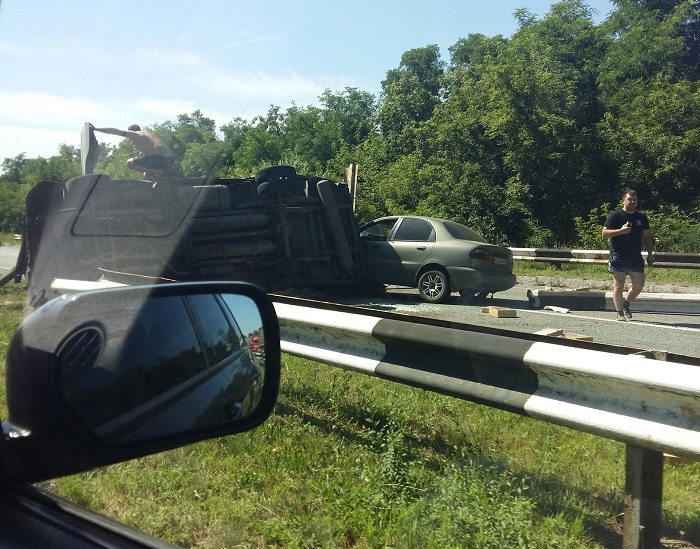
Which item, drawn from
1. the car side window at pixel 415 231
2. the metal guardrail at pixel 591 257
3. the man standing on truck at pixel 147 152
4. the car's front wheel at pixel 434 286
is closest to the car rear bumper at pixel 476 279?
the car's front wheel at pixel 434 286

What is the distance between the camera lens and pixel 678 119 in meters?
25.2

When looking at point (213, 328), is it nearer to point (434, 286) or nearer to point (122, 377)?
point (122, 377)

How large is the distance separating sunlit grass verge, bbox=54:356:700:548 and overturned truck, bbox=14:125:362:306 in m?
1.06

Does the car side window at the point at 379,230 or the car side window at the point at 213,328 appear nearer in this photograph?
the car side window at the point at 213,328

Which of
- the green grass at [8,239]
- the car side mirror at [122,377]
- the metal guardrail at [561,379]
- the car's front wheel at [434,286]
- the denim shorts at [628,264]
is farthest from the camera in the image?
the car's front wheel at [434,286]

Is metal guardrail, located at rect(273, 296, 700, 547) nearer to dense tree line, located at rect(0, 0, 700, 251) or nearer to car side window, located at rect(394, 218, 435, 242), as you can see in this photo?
car side window, located at rect(394, 218, 435, 242)

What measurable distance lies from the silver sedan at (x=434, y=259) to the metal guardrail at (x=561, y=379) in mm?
8104

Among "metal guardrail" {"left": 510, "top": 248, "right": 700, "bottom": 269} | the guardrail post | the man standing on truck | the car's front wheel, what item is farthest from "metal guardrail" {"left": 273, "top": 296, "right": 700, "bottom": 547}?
"metal guardrail" {"left": 510, "top": 248, "right": 700, "bottom": 269}

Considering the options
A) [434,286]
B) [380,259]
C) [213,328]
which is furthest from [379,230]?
[213,328]

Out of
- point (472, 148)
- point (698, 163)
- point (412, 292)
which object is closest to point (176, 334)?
point (412, 292)

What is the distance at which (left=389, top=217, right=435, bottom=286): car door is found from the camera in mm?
12602

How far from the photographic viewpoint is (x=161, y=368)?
190cm

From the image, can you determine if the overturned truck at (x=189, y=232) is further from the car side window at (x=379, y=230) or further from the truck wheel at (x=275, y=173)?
the car side window at (x=379, y=230)

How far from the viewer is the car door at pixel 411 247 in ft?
41.3
